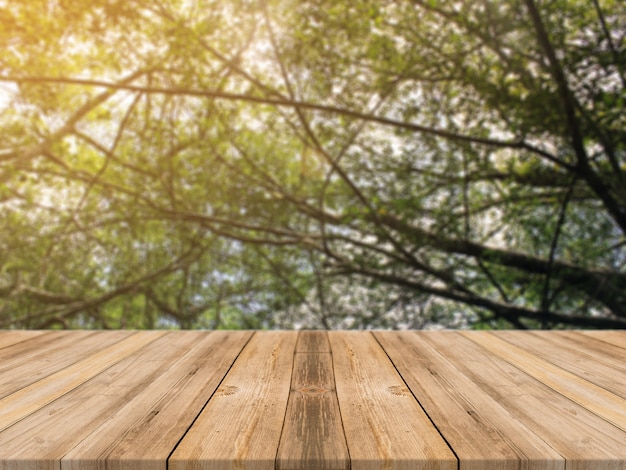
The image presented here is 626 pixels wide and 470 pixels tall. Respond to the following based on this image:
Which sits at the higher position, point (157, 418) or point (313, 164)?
point (313, 164)

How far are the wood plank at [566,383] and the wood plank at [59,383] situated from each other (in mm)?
1098

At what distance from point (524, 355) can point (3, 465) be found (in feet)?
4.43

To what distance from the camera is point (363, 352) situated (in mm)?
1714

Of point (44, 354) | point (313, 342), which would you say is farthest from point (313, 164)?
point (44, 354)

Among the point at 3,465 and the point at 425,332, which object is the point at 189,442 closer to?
the point at 3,465

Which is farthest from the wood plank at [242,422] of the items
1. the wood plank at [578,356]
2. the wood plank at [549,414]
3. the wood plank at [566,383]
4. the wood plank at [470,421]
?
the wood plank at [578,356]

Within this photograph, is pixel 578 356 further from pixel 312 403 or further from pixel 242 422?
pixel 242 422

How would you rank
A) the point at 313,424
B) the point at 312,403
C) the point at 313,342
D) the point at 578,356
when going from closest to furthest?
1. the point at 313,424
2. the point at 312,403
3. the point at 578,356
4. the point at 313,342

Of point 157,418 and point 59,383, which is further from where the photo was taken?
point 59,383

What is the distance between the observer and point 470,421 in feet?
3.62

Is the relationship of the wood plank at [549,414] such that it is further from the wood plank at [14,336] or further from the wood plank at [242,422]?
the wood plank at [14,336]

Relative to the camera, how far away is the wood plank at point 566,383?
121 centimetres

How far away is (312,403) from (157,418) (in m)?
0.30

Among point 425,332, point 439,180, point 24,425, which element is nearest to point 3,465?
point 24,425
